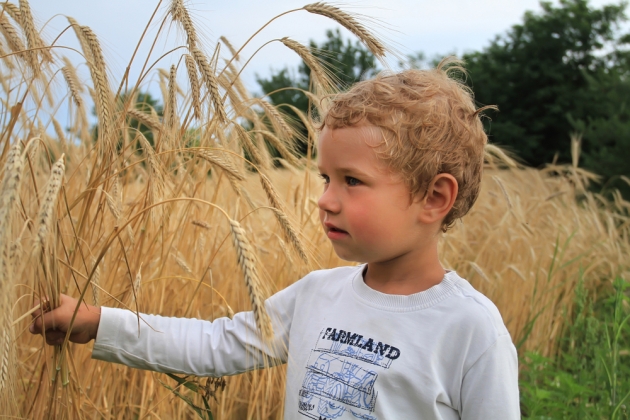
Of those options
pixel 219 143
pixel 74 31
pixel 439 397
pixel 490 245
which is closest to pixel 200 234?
pixel 219 143

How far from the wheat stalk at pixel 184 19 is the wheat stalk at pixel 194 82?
4cm

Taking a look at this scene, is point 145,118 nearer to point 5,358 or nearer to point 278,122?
point 278,122

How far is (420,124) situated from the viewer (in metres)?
1.40

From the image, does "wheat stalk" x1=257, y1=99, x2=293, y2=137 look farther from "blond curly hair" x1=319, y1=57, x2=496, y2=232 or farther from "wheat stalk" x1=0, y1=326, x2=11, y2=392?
"wheat stalk" x1=0, y1=326, x2=11, y2=392

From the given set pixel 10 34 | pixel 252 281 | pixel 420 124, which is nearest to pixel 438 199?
pixel 420 124

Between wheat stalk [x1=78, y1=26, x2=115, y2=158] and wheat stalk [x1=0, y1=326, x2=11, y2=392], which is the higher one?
wheat stalk [x1=78, y1=26, x2=115, y2=158]

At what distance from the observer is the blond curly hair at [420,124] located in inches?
54.3

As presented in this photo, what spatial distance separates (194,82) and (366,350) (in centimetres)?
88

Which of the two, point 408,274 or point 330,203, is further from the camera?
point 408,274

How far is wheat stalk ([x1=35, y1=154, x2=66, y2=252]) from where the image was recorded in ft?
3.28

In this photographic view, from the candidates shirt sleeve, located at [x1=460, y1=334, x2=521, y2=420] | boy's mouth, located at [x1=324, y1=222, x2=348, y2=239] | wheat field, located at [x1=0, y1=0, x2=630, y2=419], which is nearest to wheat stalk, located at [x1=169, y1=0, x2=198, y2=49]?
wheat field, located at [x1=0, y1=0, x2=630, y2=419]

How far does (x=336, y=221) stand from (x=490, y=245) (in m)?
3.46

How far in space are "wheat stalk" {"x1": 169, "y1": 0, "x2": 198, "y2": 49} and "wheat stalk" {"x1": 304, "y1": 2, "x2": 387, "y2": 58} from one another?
1.27 feet

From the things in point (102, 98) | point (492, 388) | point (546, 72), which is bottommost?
point (492, 388)
